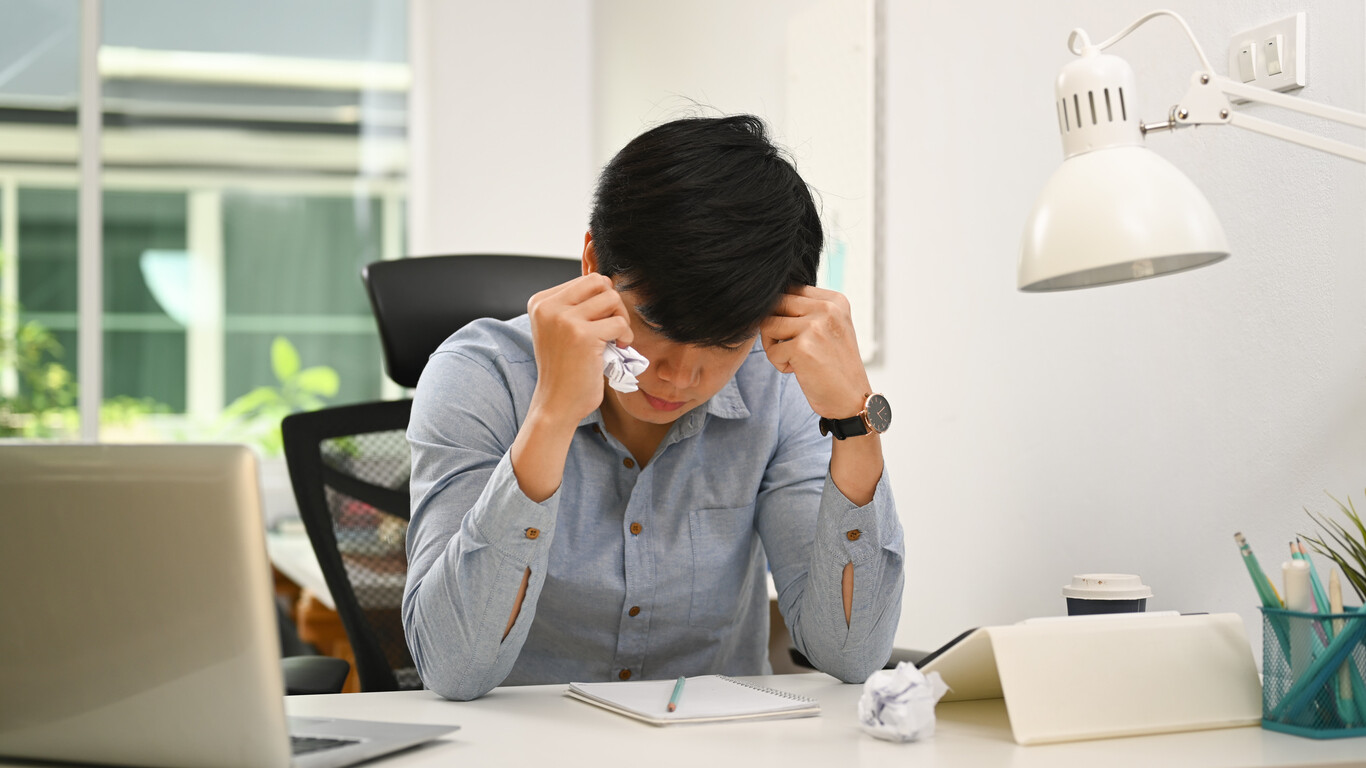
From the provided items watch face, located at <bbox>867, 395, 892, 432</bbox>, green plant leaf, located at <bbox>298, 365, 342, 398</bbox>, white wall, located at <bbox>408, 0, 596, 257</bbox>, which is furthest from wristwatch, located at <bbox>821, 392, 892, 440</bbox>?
green plant leaf, located at <bbox>298, 365, 342, 398</bbox>

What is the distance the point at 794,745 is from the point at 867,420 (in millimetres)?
375

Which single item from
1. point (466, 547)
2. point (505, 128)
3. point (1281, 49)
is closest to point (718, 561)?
point (466, 547)

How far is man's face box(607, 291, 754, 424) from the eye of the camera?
1115 millimetres

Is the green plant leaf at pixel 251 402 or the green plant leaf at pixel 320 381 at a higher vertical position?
the green plant leaf at pixel 320 381

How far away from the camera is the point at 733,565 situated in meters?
1.33

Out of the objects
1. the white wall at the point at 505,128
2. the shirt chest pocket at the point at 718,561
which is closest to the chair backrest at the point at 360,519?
the shirt chest pocket at the point at 718,561

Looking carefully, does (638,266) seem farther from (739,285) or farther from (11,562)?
(11,562)

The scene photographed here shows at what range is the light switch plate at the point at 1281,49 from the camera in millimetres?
1202

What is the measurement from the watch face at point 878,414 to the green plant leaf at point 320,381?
298cm

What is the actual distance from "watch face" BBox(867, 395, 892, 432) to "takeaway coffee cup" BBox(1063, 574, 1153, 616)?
26cm

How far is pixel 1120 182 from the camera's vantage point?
892mm

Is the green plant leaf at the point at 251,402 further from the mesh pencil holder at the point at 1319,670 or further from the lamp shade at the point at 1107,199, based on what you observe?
the mesh pencil holder at the point at 1319,670

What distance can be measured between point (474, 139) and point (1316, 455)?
9.49ft

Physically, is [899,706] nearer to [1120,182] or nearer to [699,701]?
[699,701]
